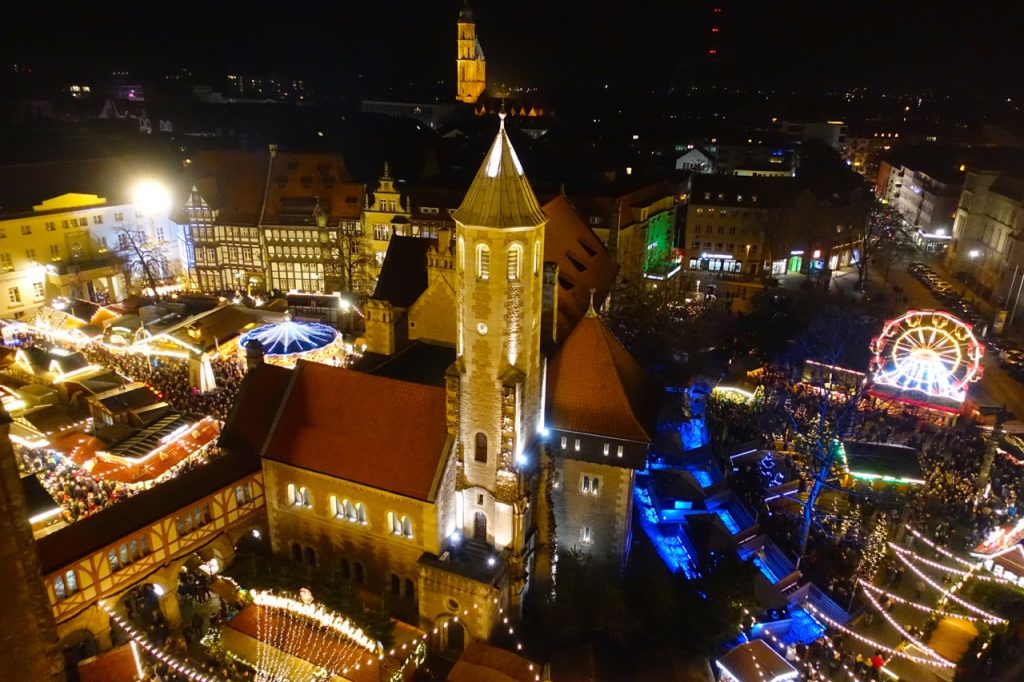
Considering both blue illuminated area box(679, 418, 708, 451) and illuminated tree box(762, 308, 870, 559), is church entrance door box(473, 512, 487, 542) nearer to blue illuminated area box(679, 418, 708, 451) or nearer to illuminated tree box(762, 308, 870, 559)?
illuminated tree box(762, 308, 870, 559)

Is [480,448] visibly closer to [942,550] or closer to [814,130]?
[942,550]

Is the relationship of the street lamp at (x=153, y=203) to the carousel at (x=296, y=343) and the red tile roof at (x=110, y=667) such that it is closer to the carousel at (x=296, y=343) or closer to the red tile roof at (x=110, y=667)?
the carousel at (x=296, y=343)

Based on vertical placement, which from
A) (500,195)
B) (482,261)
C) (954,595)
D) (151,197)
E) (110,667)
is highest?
(500,195)

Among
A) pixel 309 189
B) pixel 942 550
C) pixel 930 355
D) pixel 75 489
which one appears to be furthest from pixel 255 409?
pixel 930 355

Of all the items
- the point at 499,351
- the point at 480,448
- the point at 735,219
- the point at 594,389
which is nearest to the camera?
the point at 499,351

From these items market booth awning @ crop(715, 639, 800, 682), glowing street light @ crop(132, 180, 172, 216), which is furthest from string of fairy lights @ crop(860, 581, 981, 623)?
glowing street light @ crop(132, 180, 172, 216)

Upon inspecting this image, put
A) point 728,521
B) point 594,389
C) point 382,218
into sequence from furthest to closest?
point 382,218 < point 728,521 < point 594,389

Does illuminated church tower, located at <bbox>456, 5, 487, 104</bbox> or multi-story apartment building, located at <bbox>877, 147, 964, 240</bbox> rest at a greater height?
illuminated church tower, located at <bbox>456, 5, 487, 104</bbox>

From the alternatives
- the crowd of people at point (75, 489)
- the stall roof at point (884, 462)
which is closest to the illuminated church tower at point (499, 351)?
the crowd of people at point (75, 489)
